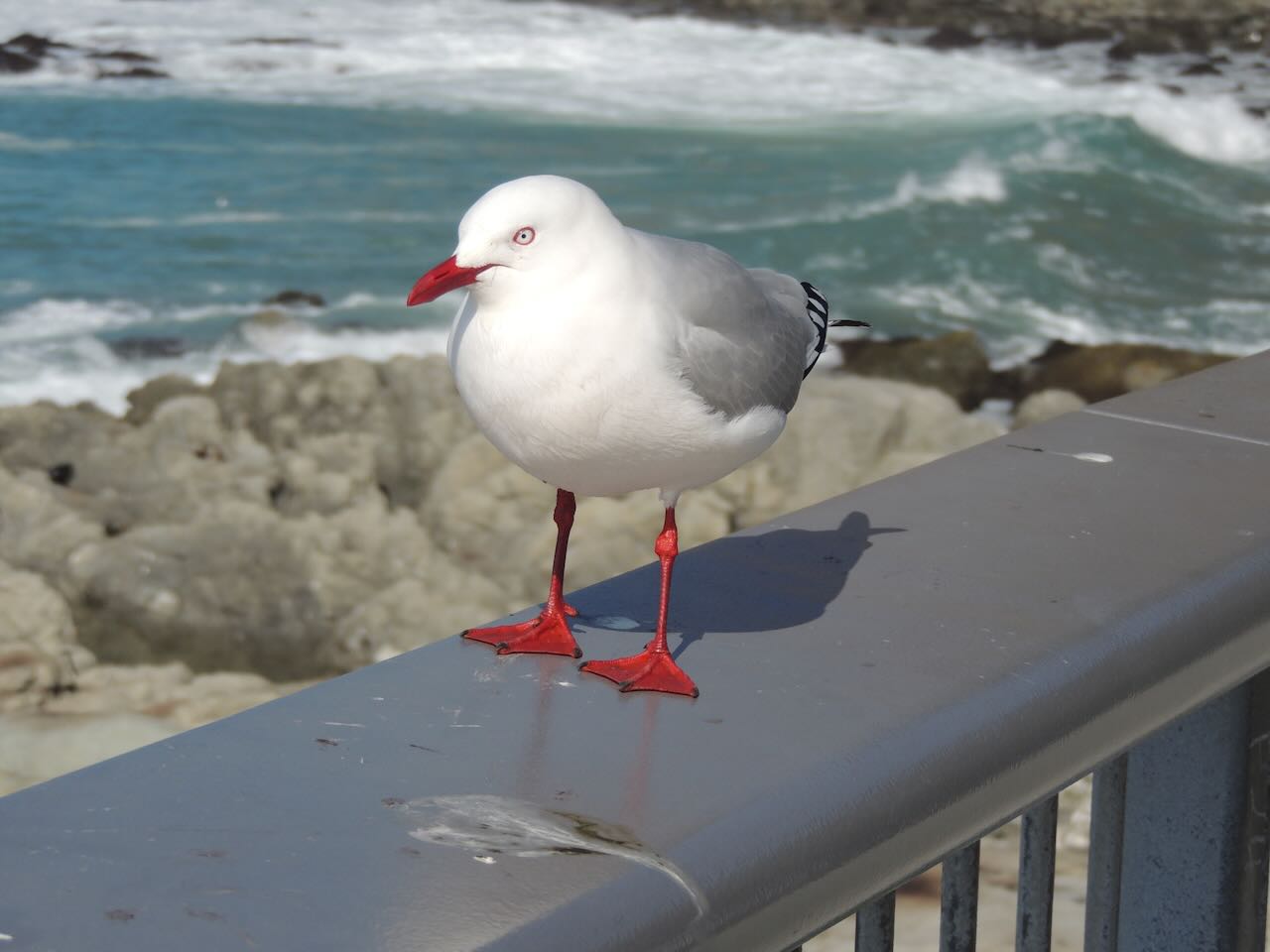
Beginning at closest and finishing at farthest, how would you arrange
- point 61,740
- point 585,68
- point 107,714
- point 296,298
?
point 61,740 → point 107,714 → point 296,298 → point 585,68

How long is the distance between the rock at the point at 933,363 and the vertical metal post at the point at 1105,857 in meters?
8.51

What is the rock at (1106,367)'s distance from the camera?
10.7 metres

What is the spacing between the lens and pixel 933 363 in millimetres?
10547

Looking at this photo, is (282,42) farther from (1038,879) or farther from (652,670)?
(1038,879)

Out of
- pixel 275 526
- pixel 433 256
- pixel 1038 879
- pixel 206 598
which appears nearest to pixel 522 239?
pixel 1038 879

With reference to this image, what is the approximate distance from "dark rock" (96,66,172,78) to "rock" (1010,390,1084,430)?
9887 mm

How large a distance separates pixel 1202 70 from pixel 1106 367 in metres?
8.83

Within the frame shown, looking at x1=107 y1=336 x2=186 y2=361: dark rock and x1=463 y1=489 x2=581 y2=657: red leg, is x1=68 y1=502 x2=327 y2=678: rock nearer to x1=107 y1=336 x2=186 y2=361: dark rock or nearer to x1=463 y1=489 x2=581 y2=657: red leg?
x1=107 y1=336 x2=186 y2=361: dark rock

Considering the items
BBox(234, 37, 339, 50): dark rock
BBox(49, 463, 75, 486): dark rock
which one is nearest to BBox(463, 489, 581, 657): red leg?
BBox(49, 463, 75, 486): dark rock

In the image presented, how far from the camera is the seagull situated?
1.78 metres

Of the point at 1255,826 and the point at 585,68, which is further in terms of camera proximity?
the point at 585,68

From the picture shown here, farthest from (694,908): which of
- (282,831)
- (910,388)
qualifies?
(910,388)

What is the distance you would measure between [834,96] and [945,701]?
666 inches

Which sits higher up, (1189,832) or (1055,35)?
(1055,35)
